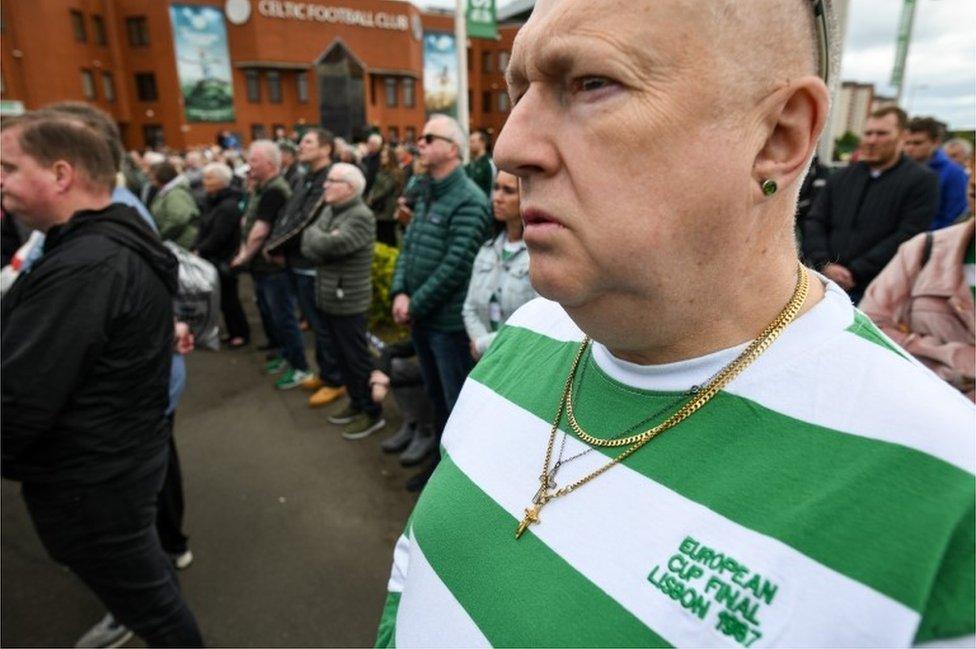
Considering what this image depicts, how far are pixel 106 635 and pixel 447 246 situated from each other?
2729 millimetres

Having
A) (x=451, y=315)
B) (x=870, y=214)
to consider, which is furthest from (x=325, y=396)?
(x=870, y=214)

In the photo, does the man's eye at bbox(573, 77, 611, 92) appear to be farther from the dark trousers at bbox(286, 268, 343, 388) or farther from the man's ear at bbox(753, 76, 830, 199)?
the dark trousers at bbox(286, 268, 343, 388)

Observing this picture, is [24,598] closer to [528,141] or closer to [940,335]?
[528,141]

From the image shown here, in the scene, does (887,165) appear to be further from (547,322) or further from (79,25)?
(79,25)

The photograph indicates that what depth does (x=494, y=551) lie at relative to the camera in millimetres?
933

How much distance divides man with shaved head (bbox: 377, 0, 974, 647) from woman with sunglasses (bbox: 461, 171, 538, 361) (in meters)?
2.22

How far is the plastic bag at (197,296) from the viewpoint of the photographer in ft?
15.8

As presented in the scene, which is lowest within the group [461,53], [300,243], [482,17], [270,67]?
[300,243]

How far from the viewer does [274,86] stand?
117 ft

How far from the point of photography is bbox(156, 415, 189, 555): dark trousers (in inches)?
124

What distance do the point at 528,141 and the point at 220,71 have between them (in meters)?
39.7

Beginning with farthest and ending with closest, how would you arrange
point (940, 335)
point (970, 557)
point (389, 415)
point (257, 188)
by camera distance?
1. point (257, 188)
2. point (389, 415)
3. point (940, 335)
4. point (970, 557)

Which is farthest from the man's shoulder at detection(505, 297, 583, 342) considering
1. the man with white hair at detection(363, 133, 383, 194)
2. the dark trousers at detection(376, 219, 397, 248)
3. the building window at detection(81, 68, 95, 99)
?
the building window at detection(81, 68, 95, 99)

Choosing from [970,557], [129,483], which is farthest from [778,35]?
[129,483]
